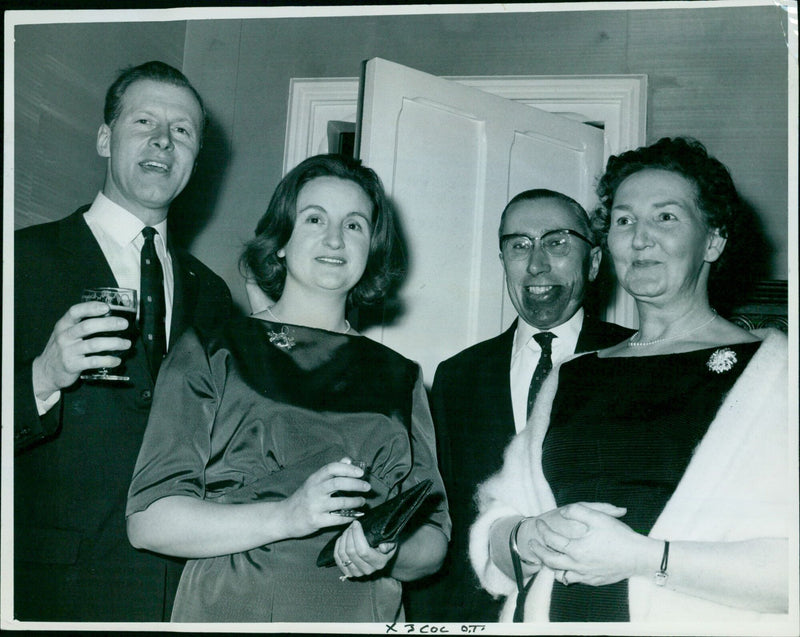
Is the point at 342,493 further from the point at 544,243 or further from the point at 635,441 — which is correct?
the point at 544,243

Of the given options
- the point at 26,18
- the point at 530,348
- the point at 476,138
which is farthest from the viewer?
Result: the point at 476,138

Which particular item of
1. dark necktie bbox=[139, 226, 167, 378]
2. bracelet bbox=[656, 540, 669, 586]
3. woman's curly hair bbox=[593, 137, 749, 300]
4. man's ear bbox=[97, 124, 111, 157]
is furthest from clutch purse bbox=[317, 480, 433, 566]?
man's ear bbox=[97, 124, 111, 157]

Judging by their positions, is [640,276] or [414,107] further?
[414,107]

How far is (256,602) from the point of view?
1320 mm

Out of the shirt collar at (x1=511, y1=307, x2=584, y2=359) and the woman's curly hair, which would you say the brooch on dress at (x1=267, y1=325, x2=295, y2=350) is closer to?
the shirt collar at (x1=511, y1=307, x2=584, y2=359)

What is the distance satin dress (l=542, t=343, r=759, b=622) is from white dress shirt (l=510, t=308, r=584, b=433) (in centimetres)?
12

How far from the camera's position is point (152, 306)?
1520 millimetres

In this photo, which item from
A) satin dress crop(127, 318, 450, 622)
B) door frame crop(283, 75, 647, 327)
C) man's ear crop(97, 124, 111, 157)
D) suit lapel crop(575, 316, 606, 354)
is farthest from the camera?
door frame crop(283, 75, 647, 327)

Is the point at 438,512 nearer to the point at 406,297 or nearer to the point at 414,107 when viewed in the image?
the point at 406,297

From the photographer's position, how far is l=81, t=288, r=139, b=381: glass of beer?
4.62ft

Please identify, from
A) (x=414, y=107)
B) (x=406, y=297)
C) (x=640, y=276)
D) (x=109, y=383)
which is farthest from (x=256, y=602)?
(x=414, y=107)

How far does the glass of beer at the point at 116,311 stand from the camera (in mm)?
1409

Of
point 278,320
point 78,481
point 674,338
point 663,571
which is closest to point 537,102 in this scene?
point 674,338

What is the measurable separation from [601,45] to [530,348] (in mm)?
774
